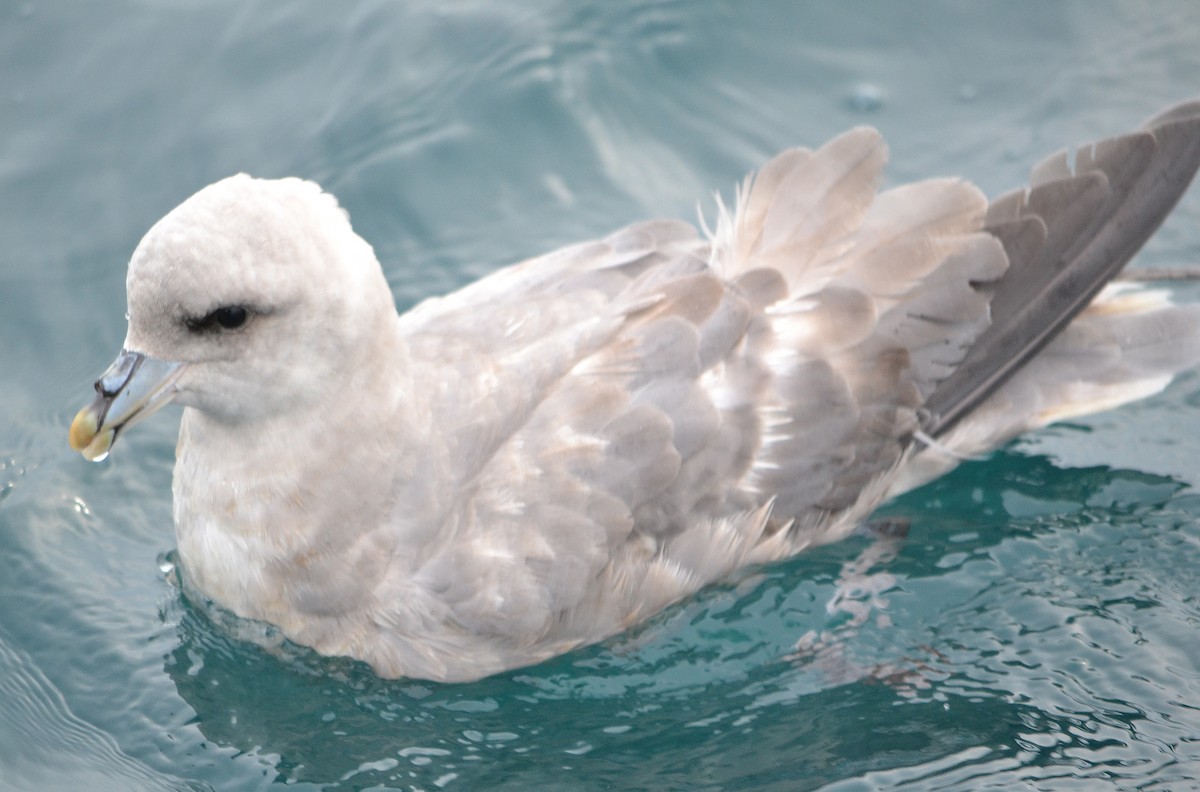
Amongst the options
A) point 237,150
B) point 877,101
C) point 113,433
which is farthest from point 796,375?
point 237,150

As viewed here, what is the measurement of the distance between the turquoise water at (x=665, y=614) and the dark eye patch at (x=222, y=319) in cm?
123

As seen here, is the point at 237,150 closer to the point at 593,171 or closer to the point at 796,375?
the point at 593,171

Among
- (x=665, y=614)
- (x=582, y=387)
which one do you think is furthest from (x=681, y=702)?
(x=582, y=387)

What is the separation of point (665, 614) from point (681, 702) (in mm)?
315

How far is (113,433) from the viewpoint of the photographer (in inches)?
159

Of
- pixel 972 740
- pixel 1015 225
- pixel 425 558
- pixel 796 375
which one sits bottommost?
pixel 972 740

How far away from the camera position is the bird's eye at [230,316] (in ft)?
12.8

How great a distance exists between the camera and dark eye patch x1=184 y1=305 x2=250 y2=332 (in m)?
3.91

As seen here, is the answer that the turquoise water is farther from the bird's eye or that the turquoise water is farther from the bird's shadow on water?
the bird's eye

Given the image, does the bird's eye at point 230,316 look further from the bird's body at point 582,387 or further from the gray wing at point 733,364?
the gray wing at point 733,364

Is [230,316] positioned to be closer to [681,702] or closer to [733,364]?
[733,364]

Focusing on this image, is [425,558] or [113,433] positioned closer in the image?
[113,433]

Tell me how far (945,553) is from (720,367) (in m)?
1.19

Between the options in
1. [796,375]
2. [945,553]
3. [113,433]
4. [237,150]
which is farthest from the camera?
[237,150]
